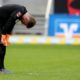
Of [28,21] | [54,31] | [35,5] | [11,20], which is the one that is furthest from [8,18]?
[35,5]

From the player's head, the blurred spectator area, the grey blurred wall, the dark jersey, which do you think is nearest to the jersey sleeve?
the dark jersey

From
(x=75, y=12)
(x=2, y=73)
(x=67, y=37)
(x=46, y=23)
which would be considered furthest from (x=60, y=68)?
(x=75, y=12)

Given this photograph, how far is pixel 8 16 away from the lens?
946cm

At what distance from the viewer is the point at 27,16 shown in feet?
29.9

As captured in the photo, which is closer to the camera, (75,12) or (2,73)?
(2,73)

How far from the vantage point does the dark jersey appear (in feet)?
30.5

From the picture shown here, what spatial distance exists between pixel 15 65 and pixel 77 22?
9.85m

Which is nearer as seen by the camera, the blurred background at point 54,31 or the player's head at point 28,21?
the player's head at point 28,21

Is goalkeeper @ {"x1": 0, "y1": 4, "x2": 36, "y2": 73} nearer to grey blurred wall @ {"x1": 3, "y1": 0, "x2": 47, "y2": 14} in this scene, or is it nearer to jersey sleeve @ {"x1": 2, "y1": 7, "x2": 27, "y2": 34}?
jersey sleeve @ {"x1": 2, "y1": 7, "x2": 27, "y2": 34}

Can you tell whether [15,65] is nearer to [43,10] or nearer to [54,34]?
[54,34]

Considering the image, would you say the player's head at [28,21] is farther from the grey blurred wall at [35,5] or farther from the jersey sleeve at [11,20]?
the grey blurred wall at [35,5]

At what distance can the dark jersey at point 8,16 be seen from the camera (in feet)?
30.5

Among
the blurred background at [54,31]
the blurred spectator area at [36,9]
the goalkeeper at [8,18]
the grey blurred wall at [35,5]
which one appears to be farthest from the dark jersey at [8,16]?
the grey blurred wall at [35,5]

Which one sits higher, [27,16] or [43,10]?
[27,16]
